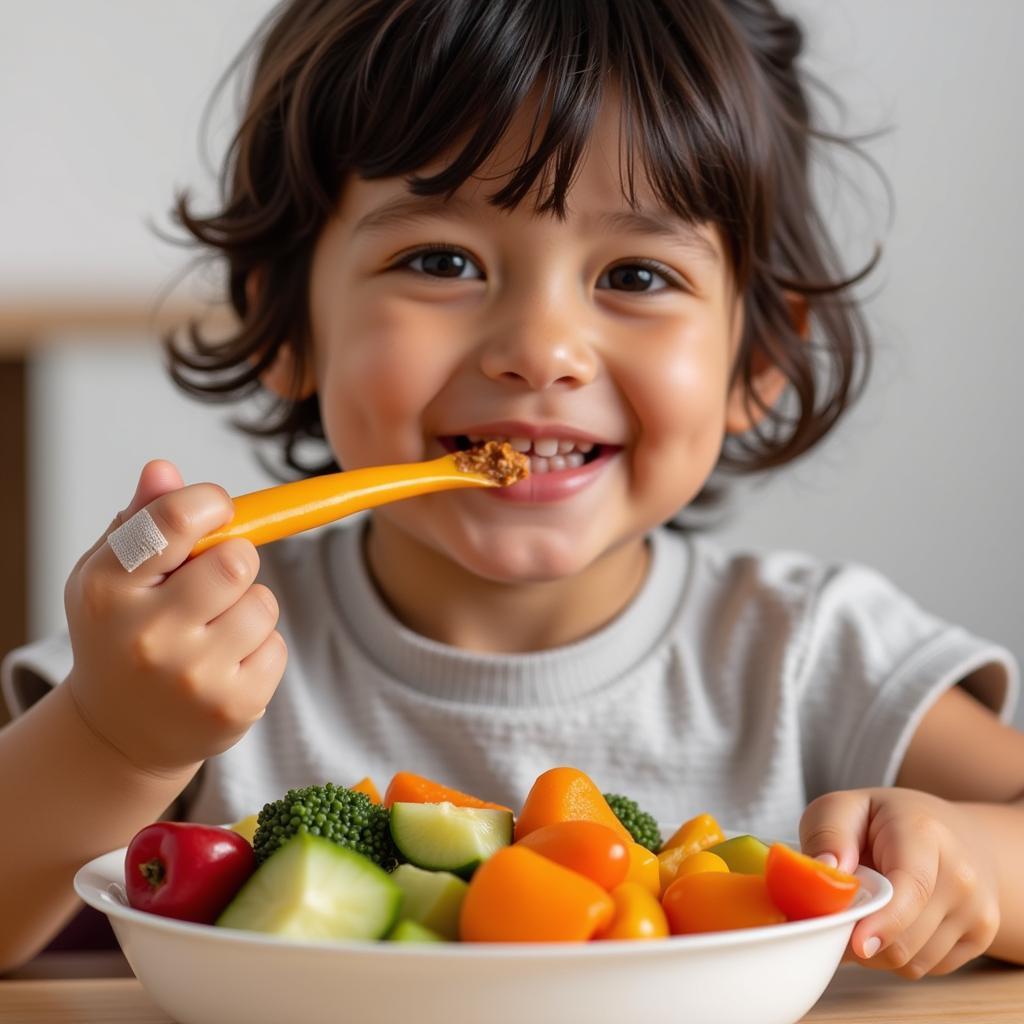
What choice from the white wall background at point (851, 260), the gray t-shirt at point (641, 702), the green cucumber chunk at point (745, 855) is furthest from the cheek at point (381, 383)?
the white wall background at point (851, 260)

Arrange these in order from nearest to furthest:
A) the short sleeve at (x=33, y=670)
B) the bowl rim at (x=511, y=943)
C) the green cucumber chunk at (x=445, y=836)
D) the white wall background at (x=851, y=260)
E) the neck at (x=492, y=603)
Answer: the bowl rim at (x=511, y=943) < the green cucumber chunk at (x=445, y=836) < the short sleeve at (x=33, y=670) < the neck at (x=492, y=603) < the white wall background at (x=851, y=260)

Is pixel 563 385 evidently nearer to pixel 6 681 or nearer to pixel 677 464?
pixel 677 464

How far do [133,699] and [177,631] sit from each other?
0.17 feet

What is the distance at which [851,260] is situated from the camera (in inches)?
79.0

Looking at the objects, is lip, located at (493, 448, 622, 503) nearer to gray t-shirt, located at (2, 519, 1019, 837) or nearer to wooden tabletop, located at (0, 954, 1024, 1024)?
gray t-shirt, located at (2, 519, 1019, 837)

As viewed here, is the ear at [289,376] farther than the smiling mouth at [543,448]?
Yes

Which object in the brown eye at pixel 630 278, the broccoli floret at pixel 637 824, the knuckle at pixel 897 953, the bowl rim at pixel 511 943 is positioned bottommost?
the knuckle at pixel 897 953

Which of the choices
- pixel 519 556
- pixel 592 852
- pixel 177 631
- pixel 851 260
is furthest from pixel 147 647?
pixel 851 260

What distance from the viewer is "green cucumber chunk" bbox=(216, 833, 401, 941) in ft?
1.64

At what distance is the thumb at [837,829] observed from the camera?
25.4 inches

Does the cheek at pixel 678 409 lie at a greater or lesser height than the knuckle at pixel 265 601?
greater

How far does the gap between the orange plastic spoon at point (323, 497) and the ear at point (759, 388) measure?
1.27 feet

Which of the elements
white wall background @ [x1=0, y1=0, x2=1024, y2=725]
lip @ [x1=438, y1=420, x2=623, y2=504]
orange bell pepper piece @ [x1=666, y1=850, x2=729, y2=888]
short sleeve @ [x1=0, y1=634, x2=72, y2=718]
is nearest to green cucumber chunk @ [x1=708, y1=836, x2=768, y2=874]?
orange bell pepper piece @ [x1=666, y1=850, x2=729, y2=888]

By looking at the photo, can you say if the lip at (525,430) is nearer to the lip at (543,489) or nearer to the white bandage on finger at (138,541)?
the lip at (543,489)
